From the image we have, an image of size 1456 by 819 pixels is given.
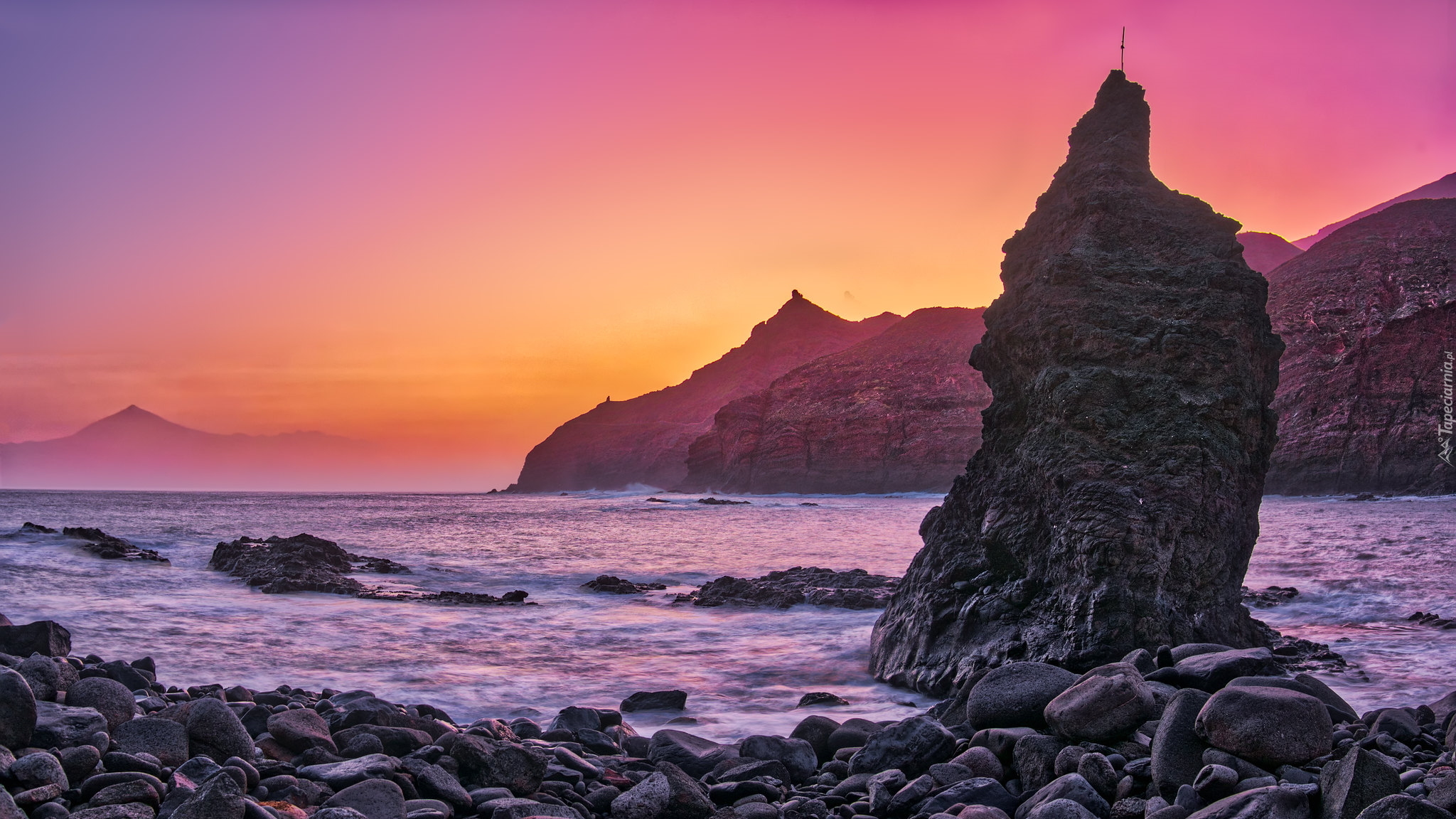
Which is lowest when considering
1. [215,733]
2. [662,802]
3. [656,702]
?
[656,702]

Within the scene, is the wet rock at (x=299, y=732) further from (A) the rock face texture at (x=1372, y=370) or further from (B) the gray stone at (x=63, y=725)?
(A) the rock face texture at (x=1372, y=370)

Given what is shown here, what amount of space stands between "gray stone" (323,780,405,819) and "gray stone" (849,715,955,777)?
3005mm

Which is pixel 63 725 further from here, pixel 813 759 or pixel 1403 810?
pixel 1403 810

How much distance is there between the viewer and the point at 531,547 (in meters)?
33.9

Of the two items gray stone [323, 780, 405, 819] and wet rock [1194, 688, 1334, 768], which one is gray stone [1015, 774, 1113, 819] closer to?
wet rock [1194, 688, 1334, 768]

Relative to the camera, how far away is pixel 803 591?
683 inches

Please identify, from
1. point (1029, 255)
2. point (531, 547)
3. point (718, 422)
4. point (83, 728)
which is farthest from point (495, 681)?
point (718, 422)

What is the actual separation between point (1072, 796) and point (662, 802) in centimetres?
231

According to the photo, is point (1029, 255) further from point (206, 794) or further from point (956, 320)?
point (956, 320)

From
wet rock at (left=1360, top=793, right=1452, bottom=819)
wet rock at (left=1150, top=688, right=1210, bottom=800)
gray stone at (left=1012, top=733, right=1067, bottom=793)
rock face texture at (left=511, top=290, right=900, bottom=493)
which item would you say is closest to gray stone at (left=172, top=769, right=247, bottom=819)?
gray stone at (left=1012, top=733, right=1067, bottom=793)

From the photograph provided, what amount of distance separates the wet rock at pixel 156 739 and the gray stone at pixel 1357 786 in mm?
6202

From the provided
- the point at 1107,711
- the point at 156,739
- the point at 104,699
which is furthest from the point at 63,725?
the point at 1107,711

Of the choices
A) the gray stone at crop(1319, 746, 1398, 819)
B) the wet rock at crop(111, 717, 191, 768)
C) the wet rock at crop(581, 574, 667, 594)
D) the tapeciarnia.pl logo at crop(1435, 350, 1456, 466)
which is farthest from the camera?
the tapeciarnia.pl logo at crop(1435, 350, 1456, 466)

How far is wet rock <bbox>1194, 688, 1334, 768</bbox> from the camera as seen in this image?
16.1 ft
